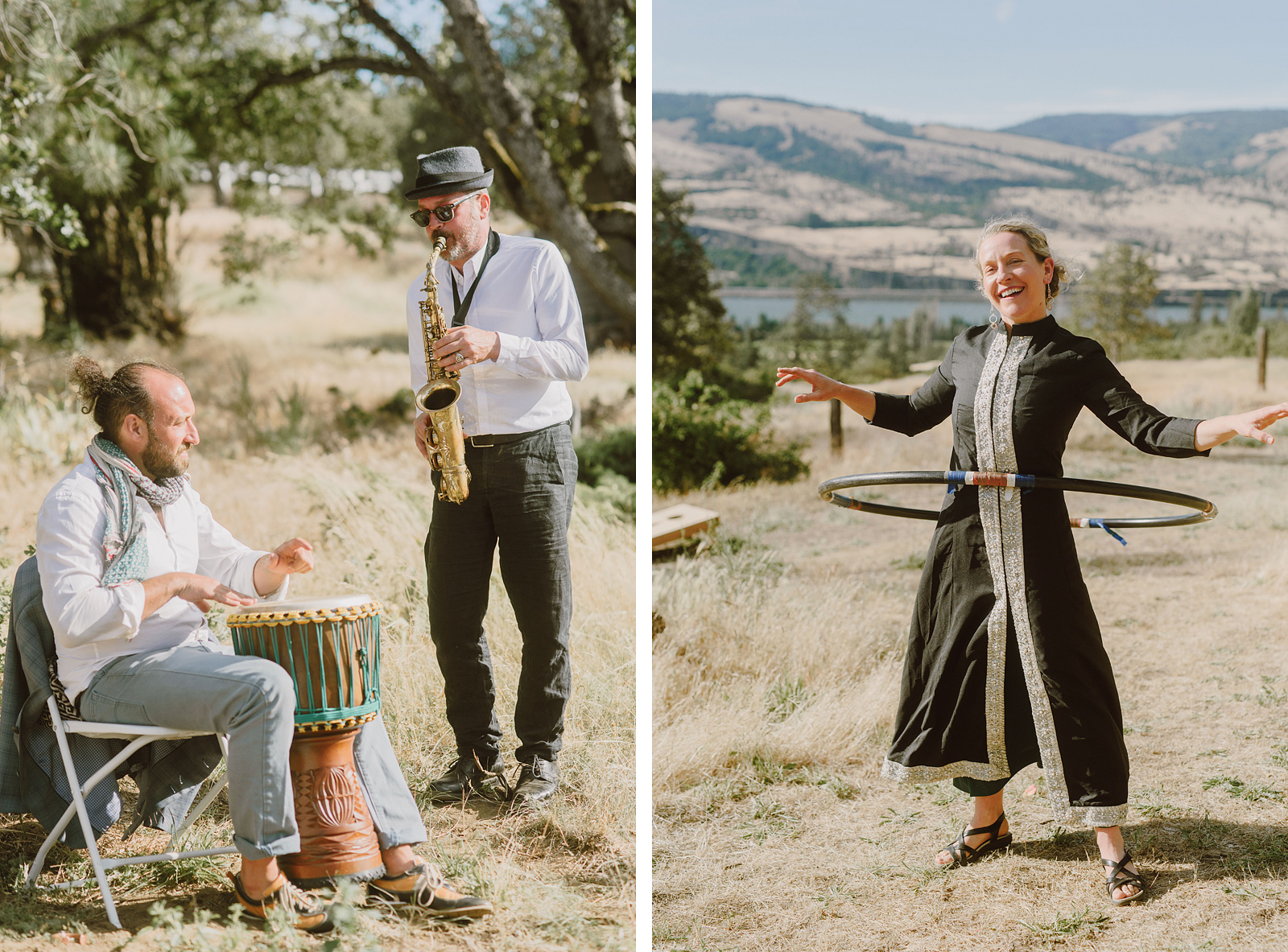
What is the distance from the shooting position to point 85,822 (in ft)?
9.64

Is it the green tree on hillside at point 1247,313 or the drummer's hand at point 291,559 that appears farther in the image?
the green tree on hillside at point 1247,313

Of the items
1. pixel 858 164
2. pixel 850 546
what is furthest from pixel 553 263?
pixel 858 164

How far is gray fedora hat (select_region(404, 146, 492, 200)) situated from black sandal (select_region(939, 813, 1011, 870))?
2.62 m

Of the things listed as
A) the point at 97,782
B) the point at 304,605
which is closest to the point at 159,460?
the point at 304,605

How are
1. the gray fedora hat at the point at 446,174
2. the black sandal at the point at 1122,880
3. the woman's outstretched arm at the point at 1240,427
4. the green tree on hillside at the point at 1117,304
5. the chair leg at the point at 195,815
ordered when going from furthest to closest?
the green tree on hillside at the point at 1117,304, the gray fedora hat at the point at 446,174, the chair leg at the point at 195,815, the black sandal at the point at 1122,880, the woman's outstretched arm at the point at 1240,427

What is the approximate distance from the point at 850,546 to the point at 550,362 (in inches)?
216

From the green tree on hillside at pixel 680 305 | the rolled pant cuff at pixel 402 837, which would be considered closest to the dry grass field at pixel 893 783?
the rolled pant cuff at pixel 402 837

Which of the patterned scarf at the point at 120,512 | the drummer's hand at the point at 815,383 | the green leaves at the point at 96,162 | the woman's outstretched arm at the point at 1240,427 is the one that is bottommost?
the patterned scarf at the point at 120,512

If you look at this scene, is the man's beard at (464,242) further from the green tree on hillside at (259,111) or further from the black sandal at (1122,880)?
the green tree on hillside at (259,111)

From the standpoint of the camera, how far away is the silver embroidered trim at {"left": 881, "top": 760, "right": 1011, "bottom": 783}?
127 inches

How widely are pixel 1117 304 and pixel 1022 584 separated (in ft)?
50.8

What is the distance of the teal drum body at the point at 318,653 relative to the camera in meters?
2.89

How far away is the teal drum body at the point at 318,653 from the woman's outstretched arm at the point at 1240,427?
7.51 ft

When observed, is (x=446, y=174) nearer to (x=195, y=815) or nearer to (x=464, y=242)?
(x=464, y=242)
